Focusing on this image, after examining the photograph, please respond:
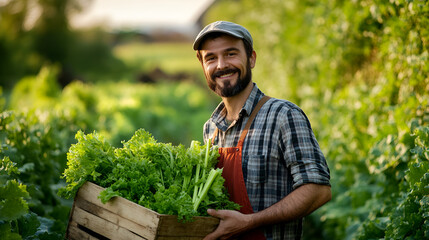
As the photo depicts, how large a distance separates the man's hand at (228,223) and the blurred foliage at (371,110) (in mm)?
1234

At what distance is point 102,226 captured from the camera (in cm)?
281

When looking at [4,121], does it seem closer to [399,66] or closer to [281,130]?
[281,130]

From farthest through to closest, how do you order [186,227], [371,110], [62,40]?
1. [62,40]
2. [371,110]
3. [186,227]

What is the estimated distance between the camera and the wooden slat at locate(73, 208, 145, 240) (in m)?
2.67

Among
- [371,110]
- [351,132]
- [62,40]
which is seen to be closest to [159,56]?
[62,40]

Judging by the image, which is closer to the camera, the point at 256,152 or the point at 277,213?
the point at 277,213

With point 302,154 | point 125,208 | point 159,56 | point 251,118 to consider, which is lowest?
point 125,208

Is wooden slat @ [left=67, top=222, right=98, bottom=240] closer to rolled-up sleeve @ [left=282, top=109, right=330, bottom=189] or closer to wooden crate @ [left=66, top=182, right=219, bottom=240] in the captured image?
wooden crate @ [left=66, top=182, right=219, bottom=240]

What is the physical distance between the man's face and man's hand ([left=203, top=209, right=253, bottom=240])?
34.0 inches

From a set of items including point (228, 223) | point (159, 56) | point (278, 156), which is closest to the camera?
point (228, 223)

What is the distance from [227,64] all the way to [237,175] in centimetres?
76

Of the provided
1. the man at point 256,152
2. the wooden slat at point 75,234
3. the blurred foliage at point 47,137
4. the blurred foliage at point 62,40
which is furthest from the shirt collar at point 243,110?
the blurred foliage at point 62,40

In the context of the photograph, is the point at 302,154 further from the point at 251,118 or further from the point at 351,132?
Result: the point at 351,132

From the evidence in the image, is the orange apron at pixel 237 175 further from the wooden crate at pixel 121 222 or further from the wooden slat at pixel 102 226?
the wooden slat at pixel 102 226
